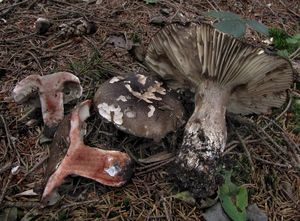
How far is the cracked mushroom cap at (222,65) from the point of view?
2087 mm

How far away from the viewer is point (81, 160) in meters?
2.11

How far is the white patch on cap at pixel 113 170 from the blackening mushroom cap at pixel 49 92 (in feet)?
1.65

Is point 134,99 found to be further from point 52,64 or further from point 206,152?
point 52,64

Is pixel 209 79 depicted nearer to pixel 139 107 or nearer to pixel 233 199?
pixel 139 107

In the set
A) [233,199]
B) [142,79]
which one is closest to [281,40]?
[142,79]

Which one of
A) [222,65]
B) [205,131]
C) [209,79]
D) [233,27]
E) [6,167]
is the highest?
[233,27]

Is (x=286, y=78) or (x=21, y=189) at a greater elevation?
(x=286, y=78)

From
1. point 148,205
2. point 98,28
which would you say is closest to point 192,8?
point 98,28

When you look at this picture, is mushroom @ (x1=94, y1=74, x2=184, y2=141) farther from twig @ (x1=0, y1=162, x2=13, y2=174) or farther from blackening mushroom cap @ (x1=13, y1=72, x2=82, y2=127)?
twig @ (x1=0, y1=162, x2=13, y2=174)

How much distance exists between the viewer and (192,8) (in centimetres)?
384

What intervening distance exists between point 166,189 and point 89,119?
28.1 inches

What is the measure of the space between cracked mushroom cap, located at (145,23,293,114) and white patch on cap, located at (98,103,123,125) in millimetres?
517

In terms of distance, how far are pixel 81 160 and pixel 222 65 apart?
1000 mm

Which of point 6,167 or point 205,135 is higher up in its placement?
point 205,135
